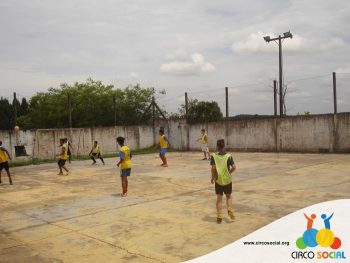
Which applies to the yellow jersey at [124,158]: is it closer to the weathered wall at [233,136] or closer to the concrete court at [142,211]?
the concrete court at [142,211]

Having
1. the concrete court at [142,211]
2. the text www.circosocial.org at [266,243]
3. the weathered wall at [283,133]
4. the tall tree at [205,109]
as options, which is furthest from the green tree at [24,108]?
the text www.circosocial.org at [266,243]

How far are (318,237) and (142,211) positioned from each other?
198 inches

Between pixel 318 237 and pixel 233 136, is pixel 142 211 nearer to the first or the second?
pixel 318 237

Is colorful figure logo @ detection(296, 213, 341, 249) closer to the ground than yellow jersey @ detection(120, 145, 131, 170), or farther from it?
closer to the ground

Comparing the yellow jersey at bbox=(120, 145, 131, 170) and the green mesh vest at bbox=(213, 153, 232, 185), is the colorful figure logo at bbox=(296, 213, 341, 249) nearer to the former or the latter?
the green mesh vest at bbox=(213, 153, 232, 185)

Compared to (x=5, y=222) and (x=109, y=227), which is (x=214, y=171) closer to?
(x=109, y=227)

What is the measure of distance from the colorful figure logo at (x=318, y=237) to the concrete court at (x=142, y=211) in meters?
1.96

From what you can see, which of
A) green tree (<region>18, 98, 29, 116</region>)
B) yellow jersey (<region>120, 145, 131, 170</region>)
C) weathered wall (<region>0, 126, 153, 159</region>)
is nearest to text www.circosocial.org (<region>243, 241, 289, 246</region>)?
yellow jersey (<region>120, 145, 131, 170</region>)

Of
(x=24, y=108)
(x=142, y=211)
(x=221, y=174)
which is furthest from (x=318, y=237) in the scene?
(x=24, y=108)

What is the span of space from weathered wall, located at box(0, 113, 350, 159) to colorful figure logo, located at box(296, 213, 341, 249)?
17841 millimetres

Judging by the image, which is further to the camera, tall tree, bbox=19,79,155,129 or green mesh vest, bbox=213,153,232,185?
tall tree, bbox=19,79,155,129

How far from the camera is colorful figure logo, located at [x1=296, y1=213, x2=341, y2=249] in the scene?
3.94 metres

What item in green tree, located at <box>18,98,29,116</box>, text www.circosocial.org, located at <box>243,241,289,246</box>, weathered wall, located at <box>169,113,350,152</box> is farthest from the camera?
green tree, located at <box>18,98,29,116</box>

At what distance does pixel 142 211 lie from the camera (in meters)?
8.55
